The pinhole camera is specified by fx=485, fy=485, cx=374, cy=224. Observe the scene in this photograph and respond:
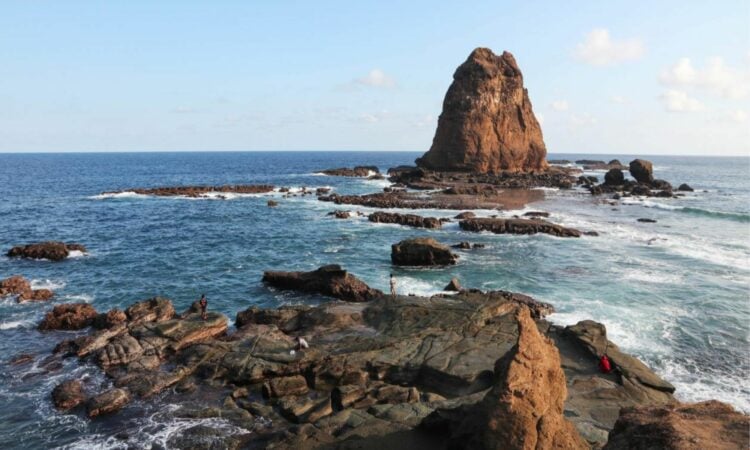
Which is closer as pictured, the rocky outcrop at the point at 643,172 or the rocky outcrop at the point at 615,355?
the rocky outcrop at the point at 615,355

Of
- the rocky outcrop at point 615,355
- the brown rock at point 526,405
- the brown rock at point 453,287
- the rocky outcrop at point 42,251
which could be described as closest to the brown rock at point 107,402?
the brown rock at point 526,405

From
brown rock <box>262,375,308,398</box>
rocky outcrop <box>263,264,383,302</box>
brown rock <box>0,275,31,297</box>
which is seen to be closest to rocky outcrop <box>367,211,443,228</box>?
rocky outcrop <box>263,264,383,302</box>

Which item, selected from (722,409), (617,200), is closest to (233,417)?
(722,409)

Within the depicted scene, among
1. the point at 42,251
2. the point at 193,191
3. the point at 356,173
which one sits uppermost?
the point at 356,173

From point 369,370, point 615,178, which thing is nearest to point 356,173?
point 615,178

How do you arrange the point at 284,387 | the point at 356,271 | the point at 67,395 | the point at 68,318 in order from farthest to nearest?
the point at 356,271 → the point at 68,318 → the point at 284,387 → the point at 67,395

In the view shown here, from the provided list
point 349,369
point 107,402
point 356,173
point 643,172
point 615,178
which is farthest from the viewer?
point 356,173

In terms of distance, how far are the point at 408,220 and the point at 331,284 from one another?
1113 inches

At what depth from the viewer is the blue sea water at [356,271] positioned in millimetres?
21359

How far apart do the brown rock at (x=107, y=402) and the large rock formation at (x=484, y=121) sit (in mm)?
101903

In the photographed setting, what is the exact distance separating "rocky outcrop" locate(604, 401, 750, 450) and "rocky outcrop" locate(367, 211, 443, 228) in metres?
46.9

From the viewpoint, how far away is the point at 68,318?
27.7 metres

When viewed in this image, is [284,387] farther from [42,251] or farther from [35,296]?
[42,251]

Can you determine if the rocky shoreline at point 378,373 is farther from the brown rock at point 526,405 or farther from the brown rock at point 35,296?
the brown rock at point 35,296
